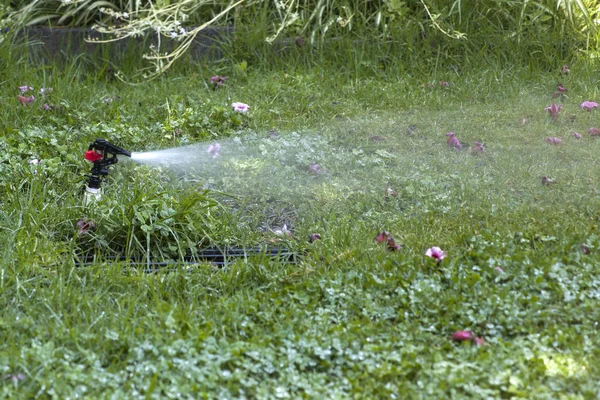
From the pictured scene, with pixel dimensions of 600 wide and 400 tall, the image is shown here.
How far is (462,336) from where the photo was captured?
2525 millimetres

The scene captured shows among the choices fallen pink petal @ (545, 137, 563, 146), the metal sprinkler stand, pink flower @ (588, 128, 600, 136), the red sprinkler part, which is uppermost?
the red sprinkler part

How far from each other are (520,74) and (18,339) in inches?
154

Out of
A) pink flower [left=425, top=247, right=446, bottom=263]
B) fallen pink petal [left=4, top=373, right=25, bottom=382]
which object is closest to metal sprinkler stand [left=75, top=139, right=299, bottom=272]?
pink flower [left=425, top=247, right=446, bottom=263]

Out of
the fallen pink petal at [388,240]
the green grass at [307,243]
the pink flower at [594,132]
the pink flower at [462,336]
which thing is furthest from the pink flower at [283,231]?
the pink flower at [594,132]

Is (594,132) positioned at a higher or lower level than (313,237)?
higher

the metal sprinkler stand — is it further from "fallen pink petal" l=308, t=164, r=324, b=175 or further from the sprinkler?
"fallen pink petal" l=308, t=164, r=324, b=175

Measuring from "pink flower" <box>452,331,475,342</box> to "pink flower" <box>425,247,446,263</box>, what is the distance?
46 centimetres

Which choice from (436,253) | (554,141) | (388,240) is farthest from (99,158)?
(554,141)

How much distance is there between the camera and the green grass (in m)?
2.38

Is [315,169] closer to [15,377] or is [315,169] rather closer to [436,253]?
[436,253]

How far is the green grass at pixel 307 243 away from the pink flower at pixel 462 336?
0.06 meters

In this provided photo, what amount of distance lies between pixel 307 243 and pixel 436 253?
0.60 meters

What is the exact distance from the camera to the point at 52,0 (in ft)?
20.0

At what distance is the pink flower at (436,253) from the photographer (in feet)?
9.71
